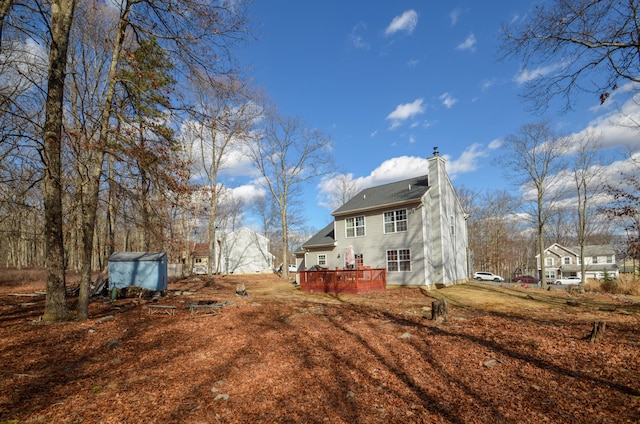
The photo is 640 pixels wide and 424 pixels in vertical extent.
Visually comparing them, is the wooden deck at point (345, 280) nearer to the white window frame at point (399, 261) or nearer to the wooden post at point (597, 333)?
the white window frame at point (399, 261)

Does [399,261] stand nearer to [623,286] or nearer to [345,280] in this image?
[345,280]

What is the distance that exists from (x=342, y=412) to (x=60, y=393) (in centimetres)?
388

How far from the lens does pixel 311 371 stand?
5.65m

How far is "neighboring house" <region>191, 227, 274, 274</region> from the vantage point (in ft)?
137

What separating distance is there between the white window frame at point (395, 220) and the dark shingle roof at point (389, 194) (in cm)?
73

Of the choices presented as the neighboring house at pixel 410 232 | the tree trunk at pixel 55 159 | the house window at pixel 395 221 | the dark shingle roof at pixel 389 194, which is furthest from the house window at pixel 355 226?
the tree trunk at pixel 55 159

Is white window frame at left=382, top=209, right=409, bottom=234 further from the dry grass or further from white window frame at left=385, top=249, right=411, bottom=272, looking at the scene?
the dry grass

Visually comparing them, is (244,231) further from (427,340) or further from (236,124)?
(427,340)

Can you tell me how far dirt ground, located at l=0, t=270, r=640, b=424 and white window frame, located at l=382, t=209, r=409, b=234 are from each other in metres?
12.1

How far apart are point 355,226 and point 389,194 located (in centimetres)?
335

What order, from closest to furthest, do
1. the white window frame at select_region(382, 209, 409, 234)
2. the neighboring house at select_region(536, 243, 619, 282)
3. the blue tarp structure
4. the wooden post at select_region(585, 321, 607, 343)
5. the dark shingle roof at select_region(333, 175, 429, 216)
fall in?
the wooden post at select_region(585, 321, 607, 343)
the blue tarp structure
the white window frame at select_region(382, 209, 409, 234)
the dark shingle roof at select_region(333, 175, 429, 216)
the neighboring house at select_region(536, 243, 619, 282)

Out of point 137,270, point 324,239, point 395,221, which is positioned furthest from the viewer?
point 324,239

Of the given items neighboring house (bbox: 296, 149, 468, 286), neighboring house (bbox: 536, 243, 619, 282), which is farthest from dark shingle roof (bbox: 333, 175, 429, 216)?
neighboring house (bbox: 536, 243, 619, 282)

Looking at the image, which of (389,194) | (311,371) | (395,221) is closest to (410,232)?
(395,221)
